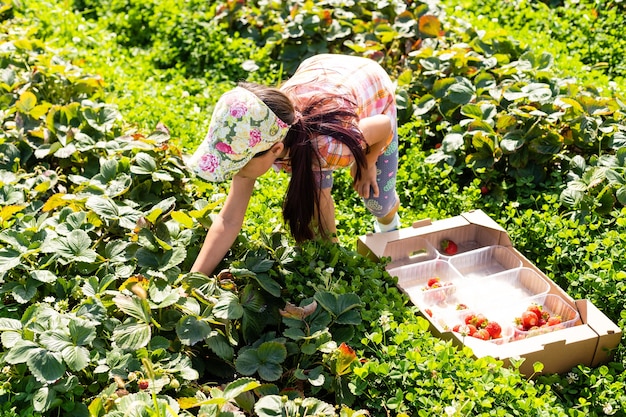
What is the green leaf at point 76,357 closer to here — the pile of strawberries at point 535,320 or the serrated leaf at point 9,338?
the serrated leaf at point 9,338

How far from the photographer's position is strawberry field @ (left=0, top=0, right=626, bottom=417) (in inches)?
94.0

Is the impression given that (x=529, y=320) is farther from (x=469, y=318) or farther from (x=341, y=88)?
(x=341, y=88)

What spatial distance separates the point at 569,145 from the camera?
3787 mm

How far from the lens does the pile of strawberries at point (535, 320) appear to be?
9.50 ft

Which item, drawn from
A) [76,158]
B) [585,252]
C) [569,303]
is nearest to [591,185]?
[585,252]

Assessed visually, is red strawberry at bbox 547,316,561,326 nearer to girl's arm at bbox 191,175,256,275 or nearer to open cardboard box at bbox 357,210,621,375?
open cardboard box at bbox 357,210,621,375

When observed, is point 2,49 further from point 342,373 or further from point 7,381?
point 342,373

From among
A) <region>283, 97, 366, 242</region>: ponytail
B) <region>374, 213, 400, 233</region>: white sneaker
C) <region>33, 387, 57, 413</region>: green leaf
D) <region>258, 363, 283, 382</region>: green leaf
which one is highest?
<region>283, 97, 366, 242</region>: ponytail

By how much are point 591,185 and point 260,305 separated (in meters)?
1.68

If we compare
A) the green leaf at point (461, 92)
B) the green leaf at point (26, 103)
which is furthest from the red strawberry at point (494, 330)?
the green leaf at point (26, 103)

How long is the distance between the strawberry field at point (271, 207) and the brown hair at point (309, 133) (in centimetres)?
20

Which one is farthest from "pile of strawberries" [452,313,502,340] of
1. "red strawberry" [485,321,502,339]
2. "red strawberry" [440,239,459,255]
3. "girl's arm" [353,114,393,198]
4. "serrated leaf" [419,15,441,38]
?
"serrated leaf" [419,15,441,38]

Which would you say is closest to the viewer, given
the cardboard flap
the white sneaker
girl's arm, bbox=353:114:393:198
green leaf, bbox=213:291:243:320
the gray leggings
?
green leaf, bbox=213:291:243:320

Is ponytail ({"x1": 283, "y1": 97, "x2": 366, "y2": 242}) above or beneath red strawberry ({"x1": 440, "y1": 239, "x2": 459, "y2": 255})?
above
